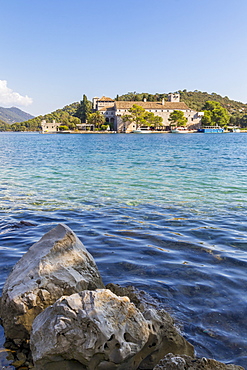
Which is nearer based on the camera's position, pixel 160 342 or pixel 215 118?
pixel 160 342

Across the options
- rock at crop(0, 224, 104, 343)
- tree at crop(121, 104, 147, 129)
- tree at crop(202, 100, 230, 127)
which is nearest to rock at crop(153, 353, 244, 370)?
rock at crop(0, 224, 104, 343)

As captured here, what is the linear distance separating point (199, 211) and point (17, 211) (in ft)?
15.6

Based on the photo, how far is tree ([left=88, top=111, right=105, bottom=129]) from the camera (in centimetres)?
11686

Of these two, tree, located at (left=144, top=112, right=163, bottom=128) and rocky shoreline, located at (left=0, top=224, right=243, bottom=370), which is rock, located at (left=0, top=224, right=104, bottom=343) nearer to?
rocky shoreline, located at (left=0, top=224, right=243, bottom=370)

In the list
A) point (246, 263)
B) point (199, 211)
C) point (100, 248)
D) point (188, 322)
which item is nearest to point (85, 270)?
point (188, 322)

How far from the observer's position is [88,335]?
2537 mm

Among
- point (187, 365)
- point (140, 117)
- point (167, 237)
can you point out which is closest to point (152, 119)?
point (140, 117)

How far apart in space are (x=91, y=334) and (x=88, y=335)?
0.02m

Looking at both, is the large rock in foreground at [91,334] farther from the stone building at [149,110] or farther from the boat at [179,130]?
the stone building at [149,110]

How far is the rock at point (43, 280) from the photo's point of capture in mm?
3174

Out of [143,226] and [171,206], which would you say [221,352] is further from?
[171,206]

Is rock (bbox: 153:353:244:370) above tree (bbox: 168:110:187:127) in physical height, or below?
below

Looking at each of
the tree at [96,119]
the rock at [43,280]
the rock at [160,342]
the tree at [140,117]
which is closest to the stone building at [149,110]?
the tree at [140,117]

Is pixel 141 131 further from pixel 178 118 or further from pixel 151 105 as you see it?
pixel 151 105
